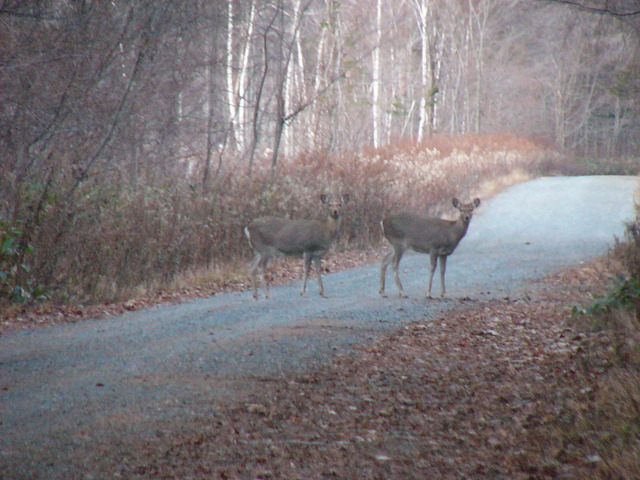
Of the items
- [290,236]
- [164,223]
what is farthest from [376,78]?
[290,236]

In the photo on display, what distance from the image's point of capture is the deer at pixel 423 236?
1355cm

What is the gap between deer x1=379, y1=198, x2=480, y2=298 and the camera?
13.6m

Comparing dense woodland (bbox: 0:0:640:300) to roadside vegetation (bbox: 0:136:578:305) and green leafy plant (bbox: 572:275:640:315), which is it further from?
green leafy plant (bbox: 572:275:640:315)

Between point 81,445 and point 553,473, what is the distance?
2.90 meters

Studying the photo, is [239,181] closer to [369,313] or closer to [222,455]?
[369,313]

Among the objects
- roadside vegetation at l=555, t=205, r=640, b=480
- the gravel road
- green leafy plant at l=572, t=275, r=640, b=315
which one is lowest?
the gravel road

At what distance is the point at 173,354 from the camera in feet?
27.8

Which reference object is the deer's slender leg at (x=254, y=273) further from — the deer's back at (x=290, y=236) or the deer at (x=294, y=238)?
the deer's back at (x=290, y=236)

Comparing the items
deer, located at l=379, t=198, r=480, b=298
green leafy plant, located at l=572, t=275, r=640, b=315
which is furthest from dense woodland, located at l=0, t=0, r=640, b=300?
deer, located at l=379, t=198, r=480, b=298

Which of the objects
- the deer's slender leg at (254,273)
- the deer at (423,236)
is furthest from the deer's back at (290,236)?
the deer at (423,236)

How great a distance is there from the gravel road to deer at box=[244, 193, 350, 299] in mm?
557

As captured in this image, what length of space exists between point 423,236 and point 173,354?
6085 mm

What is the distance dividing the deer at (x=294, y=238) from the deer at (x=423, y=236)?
0.93m

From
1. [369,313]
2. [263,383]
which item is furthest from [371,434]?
[369,313]
